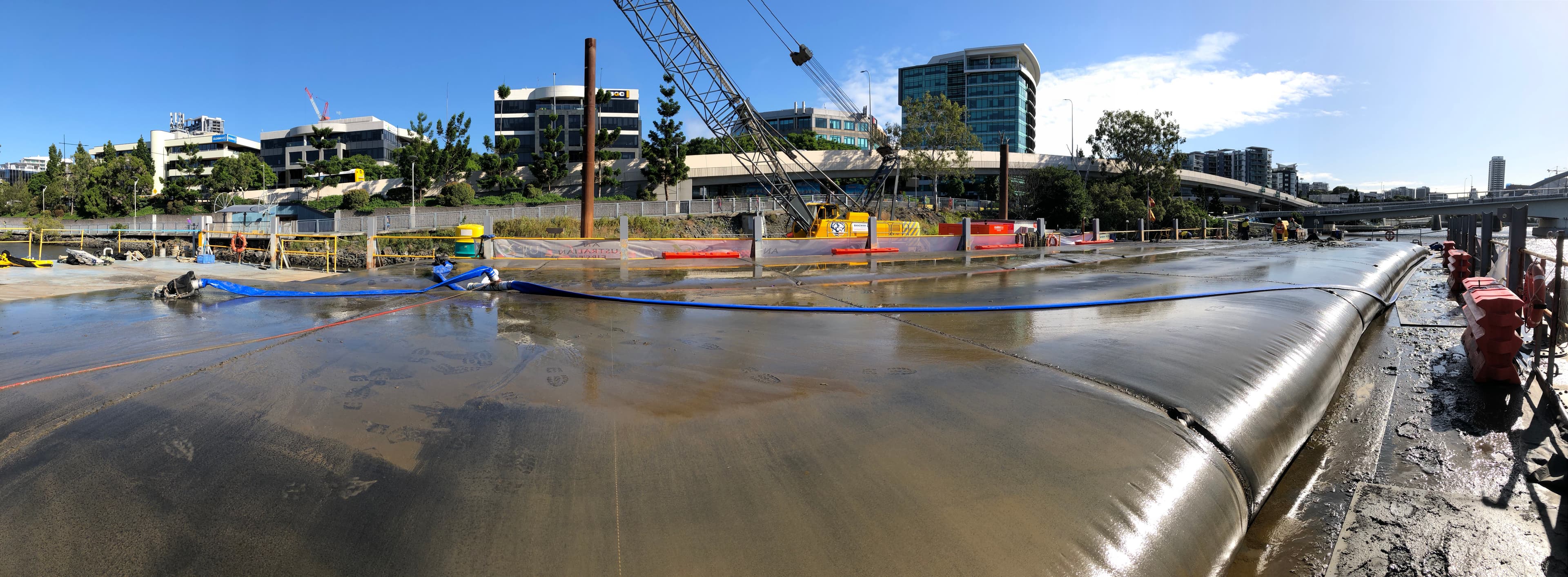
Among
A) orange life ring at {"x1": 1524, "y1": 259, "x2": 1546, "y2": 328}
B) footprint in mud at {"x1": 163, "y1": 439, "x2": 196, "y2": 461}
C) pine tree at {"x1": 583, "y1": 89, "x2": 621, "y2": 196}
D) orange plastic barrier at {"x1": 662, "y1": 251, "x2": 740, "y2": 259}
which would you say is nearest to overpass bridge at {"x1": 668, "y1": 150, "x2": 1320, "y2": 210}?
pine tree at {"x1": 583, "y1": 89, "x2": 621, "y2": 196}

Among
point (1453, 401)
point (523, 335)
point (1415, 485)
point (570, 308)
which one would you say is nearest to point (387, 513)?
point (523, 335)

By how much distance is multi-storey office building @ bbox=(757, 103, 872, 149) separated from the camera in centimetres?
12619

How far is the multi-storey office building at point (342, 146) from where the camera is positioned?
94750 millimetres

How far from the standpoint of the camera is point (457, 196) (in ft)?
199

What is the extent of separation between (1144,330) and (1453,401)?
2.51 metres

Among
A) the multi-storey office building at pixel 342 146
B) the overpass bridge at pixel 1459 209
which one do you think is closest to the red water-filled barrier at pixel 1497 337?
the overpass bridge at pixel 1459 209

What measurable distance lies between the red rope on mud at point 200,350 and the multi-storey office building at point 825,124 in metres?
120

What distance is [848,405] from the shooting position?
14.0 feet

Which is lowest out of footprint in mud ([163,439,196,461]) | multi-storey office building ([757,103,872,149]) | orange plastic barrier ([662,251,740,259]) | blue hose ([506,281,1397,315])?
footprint in mud ([163,439,196,461])

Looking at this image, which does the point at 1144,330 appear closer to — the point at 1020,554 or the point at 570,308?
the point at 1020,554

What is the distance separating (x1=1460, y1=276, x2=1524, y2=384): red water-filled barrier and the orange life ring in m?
0.50

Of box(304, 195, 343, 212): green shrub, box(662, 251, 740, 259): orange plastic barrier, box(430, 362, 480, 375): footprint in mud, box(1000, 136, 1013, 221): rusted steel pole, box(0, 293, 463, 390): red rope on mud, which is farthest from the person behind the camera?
box(304, 195, 343, 212): green shrub

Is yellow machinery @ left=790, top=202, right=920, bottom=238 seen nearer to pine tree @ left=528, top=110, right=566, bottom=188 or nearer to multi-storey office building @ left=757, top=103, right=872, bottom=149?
pine tree @ left=528, top=110, right=566, bottom=188

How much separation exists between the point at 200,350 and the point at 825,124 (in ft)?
416
